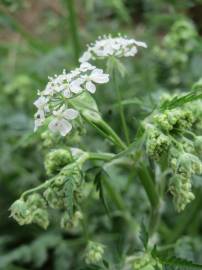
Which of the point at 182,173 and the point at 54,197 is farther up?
the point at 54,197

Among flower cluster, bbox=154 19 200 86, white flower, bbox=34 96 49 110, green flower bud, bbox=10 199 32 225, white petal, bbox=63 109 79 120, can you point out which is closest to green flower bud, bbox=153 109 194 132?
white petal, bbox=63 109 79 120

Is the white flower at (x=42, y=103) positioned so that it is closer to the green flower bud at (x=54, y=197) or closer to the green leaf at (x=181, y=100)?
the green flower bud at (x=54, y=197)

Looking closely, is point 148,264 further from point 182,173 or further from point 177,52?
point 177,52

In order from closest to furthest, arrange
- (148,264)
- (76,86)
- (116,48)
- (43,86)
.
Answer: (76,86), (148,264), (116,48), (43,86)

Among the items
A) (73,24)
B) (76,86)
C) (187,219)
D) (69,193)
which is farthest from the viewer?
(73,24)

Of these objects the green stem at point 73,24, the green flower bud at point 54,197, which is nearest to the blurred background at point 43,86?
the green stem at point 73,24

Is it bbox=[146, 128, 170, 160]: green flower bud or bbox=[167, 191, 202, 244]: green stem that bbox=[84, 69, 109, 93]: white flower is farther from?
bbox=[167, 191, 202, 244]: green stem

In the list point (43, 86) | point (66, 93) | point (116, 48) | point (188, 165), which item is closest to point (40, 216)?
point (66, 93)
